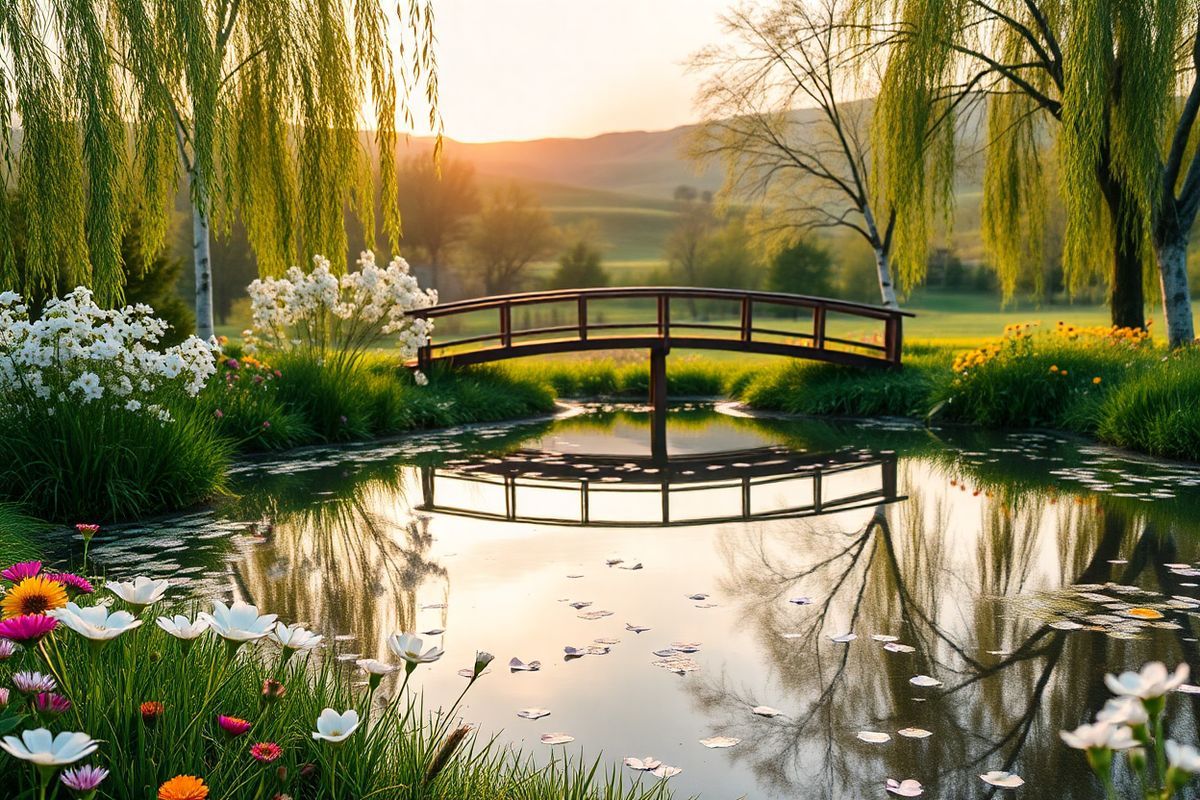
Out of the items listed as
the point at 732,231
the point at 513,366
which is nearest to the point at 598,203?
the point at 732,231

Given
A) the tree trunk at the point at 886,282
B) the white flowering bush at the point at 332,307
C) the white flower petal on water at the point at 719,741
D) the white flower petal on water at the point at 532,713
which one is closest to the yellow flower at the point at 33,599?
the white flower petal on water at the point at 532,713

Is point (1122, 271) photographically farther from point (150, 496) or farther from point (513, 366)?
point (150, 496)

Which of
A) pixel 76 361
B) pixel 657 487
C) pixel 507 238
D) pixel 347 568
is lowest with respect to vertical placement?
pixel 657 487

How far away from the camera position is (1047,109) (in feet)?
48.1

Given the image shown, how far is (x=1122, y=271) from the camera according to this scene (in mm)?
14719

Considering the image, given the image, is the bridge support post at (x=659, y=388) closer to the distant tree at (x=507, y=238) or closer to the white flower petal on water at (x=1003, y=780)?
the white flower petal on water at (x=1003, y=780)

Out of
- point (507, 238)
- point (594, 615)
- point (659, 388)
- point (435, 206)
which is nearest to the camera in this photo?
point (594, 615)

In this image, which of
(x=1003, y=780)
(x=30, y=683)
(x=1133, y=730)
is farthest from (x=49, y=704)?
(x=1003, y=780)

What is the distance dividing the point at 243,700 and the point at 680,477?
23.1 feet

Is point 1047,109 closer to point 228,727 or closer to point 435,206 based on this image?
point 228,727

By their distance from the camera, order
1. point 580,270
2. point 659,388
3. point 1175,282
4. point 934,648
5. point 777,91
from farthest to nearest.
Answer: point 580,270 → point 777,91 → point 659,388 → point 1175,282 → point 934,648

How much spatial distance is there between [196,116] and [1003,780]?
623 cm

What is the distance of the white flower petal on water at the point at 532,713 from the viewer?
378cm

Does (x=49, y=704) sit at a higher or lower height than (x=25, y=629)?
lower
